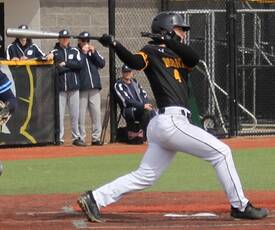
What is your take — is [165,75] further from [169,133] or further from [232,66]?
[232,66]

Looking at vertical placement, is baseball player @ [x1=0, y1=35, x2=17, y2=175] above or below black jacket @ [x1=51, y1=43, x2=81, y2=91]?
above

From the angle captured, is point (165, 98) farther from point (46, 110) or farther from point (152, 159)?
point (46, 110)

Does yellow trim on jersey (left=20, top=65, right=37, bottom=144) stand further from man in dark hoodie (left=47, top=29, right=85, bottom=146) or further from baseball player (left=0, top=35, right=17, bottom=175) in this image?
baseball player (left=0, top=35, right=17, bottom=175)

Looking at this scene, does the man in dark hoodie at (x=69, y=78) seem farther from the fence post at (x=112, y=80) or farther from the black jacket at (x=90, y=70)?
the fence post at (x=112, y=80)

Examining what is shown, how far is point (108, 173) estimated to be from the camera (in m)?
13.0

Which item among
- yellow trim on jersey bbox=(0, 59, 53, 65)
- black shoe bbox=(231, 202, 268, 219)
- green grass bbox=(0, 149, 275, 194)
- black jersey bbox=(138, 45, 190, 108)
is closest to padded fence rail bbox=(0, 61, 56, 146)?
yellow trim on jersey bbox=(0, 59, 53, 65)

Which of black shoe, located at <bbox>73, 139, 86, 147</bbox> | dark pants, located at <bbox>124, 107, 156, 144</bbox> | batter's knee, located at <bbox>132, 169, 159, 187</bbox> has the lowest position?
black shoe, located at <bbox>73, 139, 86, 147</bbox>

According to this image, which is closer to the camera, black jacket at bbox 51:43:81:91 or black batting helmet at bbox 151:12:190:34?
black batting helmet at bbox 151:12:190:34

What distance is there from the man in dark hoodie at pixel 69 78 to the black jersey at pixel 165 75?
26.4 feet

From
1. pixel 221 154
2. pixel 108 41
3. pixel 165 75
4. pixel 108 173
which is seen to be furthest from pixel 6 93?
pixel 108 173

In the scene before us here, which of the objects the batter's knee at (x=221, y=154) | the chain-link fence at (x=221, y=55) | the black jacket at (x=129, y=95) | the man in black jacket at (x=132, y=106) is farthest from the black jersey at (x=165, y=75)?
the chain-link fence at (x=221, y=55)

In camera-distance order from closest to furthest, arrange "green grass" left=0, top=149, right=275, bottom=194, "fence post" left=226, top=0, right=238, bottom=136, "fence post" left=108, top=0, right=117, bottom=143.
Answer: "green grass" left=0, top=149, right=275, bottom=194, "fence post" left=108, top=0, right=117, bottom=143, "fence post" left=226, top=0, right=238, bottom=136

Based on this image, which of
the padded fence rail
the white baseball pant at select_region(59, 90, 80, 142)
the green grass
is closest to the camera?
the green grass

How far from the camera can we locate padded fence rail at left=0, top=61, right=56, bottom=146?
16.7m
